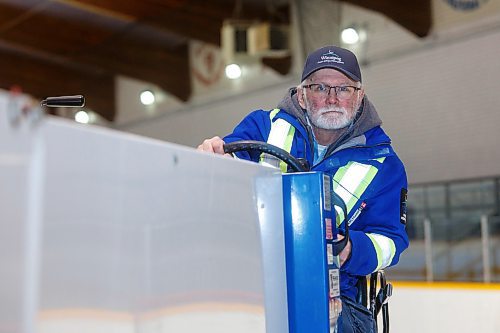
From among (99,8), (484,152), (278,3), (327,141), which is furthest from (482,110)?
(327,141)

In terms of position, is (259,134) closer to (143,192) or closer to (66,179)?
(143,192)

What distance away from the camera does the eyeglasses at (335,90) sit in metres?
2.36

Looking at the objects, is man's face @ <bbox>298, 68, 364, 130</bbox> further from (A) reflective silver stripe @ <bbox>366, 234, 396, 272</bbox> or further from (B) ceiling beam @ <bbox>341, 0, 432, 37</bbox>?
(B) ceiling beam @ <bbox>341, 0, 432, 37</bbox>

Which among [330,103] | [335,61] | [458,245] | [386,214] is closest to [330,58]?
[335,61]

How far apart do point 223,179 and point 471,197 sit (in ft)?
26.6

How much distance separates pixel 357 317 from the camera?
2273 mm

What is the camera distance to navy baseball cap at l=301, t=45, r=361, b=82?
7.64 ft

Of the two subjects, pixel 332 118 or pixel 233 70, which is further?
pixel 233 70

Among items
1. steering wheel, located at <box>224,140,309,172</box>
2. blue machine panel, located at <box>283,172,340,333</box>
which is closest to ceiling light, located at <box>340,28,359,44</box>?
Result: steering wheel, located at <box>224,140,309,172</box>

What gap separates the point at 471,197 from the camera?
30.4 ft

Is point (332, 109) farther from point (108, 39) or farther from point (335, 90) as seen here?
point (108, 39)

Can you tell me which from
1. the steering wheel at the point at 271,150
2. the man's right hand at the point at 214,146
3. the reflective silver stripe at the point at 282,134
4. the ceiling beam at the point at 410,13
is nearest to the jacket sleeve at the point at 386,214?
the reflective silver stripe at the point at 282,134

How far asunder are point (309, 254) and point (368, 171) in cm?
57

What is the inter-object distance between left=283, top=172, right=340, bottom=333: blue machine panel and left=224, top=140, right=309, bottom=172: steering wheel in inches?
3.4
